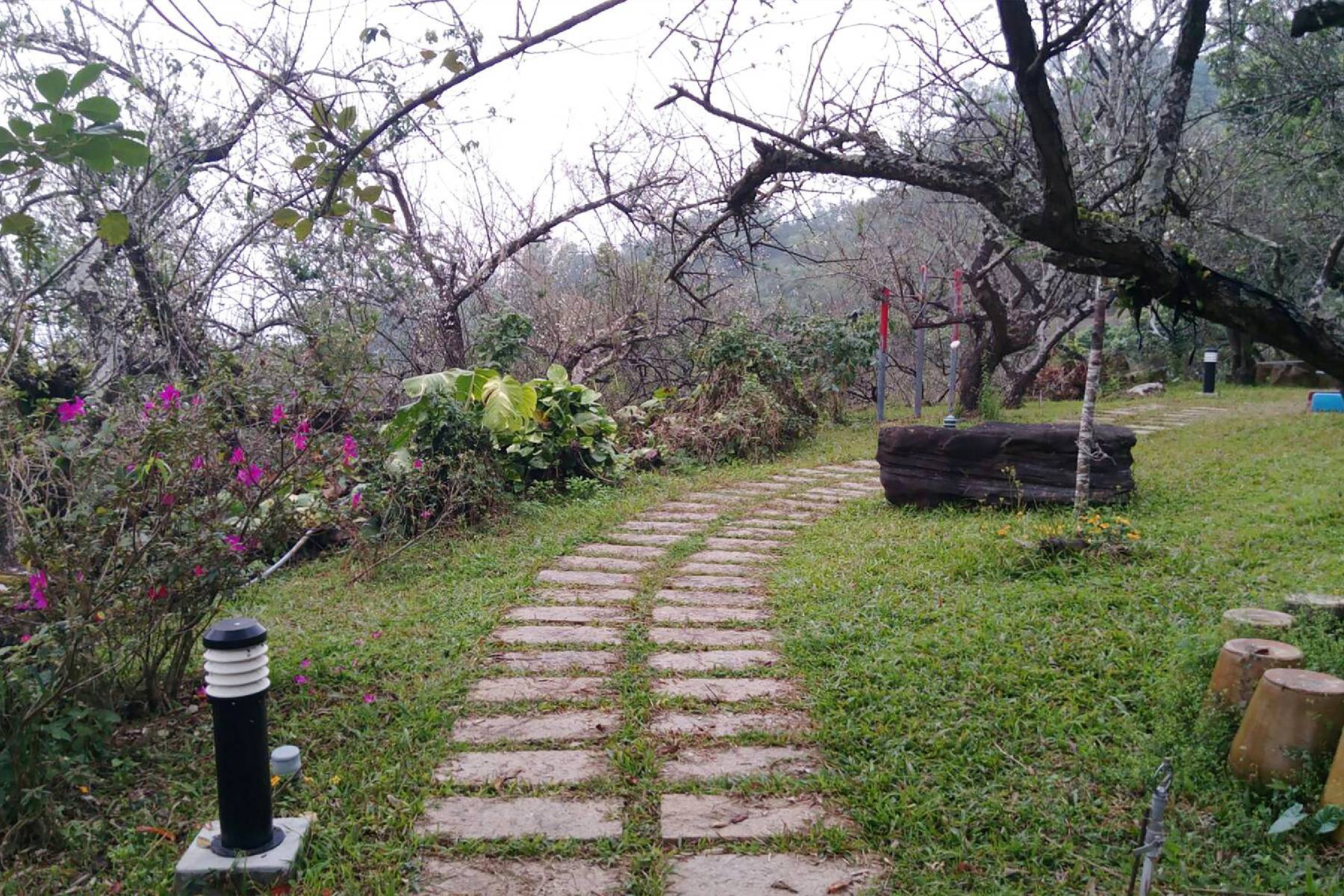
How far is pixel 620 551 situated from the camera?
5535 millimetres

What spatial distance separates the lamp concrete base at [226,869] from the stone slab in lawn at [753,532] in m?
3.87

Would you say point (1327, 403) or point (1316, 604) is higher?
point (1327, 403)

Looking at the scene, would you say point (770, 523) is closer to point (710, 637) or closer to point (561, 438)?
point (561, 438)

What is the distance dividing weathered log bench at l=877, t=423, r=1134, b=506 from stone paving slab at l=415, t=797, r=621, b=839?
4.31 m

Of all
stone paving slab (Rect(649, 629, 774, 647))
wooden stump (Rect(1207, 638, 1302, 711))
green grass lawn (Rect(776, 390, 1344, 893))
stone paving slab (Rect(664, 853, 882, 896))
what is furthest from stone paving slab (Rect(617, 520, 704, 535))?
stone paving slab (Rect(664, 853, 882, 896))

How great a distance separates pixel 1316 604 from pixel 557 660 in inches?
118

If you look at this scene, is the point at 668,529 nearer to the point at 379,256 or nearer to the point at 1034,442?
the point at 1034,442

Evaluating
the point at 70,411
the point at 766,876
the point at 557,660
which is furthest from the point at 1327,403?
the point at 70,411

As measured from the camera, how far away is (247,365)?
3.97 metres

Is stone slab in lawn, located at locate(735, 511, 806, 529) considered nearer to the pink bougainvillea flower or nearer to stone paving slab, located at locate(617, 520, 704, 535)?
stone paving slab, located at locate(617, 520, 704, 535)

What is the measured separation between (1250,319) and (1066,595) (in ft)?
6.15

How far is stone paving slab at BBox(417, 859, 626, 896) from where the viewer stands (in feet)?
7.65

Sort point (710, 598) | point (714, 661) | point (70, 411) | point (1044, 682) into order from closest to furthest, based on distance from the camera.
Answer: point (70, 411), point (1044, 682), point (714, 661), point (710, 598)

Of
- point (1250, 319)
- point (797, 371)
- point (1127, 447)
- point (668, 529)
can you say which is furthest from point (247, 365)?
point (797, 371)
